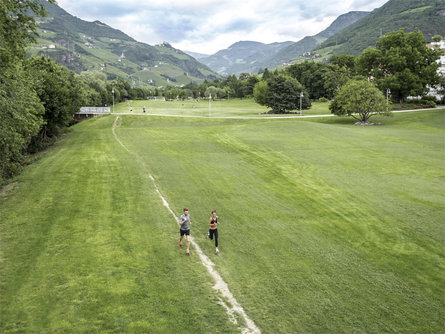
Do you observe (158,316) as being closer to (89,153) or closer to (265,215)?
(265,215)

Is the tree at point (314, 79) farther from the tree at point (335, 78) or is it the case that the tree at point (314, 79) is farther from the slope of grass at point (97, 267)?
the slope of grass at point (97, 267)

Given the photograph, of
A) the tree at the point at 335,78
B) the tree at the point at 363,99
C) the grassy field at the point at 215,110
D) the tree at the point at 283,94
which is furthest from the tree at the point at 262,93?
the tree at the point at 335,78

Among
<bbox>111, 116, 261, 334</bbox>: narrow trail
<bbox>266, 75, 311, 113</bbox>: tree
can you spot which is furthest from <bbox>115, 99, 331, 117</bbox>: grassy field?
<bbox>111, 116, 261, 334</bbox>: narrow trail

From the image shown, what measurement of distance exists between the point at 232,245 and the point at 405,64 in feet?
306

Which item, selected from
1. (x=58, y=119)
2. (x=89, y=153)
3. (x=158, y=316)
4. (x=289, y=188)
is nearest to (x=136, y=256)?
(x=158, y=316)

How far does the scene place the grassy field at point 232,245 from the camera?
1143 centimetres

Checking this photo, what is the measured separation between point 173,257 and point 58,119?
47448mm

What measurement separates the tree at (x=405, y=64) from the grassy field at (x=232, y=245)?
62563 millimetres

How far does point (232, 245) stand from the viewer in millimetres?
16797

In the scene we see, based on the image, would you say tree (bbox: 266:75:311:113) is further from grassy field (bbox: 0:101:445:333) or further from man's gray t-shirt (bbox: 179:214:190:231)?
man's gray t-shirt (bbox: 179:214:190:231)

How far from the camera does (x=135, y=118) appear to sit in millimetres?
76375

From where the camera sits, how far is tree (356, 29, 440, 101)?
287 ft

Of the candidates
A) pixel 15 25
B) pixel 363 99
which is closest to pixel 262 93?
pixel 363 99

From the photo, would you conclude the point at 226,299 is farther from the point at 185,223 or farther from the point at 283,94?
the point at 283,94
